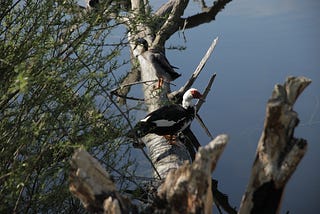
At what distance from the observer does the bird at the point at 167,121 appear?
3721 millimetres

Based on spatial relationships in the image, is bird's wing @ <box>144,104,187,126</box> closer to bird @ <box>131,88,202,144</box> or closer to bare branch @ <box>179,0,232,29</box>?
bird @ <box>131,88,202,144</box>

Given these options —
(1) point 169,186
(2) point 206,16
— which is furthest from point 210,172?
(2) point 206,16

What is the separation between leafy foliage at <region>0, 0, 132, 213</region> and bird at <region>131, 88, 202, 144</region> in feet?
2.73

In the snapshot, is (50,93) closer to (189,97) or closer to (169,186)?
Answer: (169,186)

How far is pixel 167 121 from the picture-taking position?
12.5 feet

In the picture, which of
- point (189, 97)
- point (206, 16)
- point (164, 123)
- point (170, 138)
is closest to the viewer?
point (164, 123)

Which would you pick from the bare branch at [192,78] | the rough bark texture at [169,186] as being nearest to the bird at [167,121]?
the bare branch at [192,78]

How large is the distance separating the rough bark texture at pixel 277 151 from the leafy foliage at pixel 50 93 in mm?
790

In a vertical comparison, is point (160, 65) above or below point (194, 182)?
above

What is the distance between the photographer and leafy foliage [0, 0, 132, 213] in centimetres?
233

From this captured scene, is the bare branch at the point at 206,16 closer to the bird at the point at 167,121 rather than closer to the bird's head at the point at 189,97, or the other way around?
the bird's head at the point at 189,97

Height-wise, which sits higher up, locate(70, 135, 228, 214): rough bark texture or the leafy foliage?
the leafy foliage

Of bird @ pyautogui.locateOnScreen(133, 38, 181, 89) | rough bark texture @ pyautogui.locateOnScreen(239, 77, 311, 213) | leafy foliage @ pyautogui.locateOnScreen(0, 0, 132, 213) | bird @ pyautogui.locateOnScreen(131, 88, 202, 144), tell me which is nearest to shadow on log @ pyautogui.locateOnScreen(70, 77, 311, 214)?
rough bark texture @ pyautogui.locateOnScreen(239, 77, 311, 213)

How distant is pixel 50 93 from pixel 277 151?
3.64 feet
